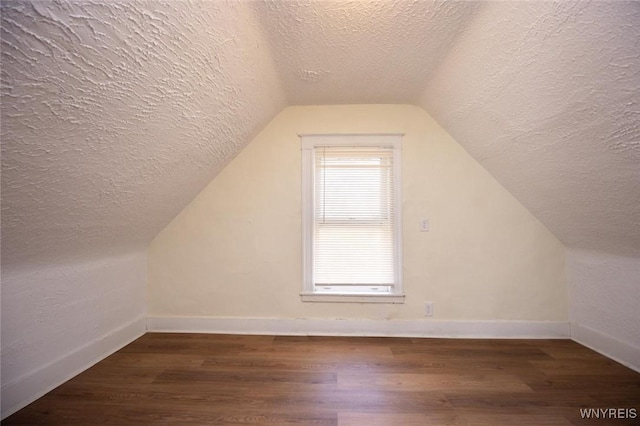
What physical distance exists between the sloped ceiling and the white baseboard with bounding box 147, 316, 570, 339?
903 mm

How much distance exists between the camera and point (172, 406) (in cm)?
163

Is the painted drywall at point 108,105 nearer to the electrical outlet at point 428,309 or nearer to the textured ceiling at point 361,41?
the textured ceiling at point 361,41

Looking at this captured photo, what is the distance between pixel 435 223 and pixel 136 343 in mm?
3014

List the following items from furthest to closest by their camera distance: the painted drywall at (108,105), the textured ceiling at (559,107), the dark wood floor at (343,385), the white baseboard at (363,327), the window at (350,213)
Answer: the window at (350,213), the white baseboard at (363,327), the dark wood floor at (343,385), the textured ceiling at (559,107), the painted drywall at (108,105)

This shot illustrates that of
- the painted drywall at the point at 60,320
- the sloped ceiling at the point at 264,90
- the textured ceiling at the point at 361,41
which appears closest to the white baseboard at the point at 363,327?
the painted drywall at the point at 60,320

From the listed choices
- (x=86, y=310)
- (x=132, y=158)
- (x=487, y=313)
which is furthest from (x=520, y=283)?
(x=86, y=310)

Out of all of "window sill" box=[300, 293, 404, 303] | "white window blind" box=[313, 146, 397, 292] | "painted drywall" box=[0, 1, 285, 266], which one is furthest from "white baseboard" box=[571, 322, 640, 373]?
"painted drywall" box=[0, 1, 285, 266]

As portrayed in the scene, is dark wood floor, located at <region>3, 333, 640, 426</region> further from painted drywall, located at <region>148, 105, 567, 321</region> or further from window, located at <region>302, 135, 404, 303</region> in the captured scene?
window, located at <region>302, 135, 404, 303</region>

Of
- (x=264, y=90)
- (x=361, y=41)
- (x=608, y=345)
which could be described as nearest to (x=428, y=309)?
(x=608, y=345)

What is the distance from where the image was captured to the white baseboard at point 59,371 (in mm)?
1558

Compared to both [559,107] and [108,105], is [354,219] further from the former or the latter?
[108,105]

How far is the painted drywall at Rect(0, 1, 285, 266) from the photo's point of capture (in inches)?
36.2

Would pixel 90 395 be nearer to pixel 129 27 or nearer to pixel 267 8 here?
pixel 129 27

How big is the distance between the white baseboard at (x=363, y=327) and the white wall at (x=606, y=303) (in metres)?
0.20
